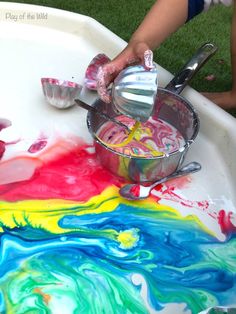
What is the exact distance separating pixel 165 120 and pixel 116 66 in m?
0.17

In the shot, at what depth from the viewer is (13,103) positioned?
3.70 feet

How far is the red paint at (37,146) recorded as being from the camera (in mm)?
1008

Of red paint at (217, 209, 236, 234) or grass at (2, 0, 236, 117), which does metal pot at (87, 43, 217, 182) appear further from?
grass at (2, 0, 236, 117)

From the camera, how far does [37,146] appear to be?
102 cm

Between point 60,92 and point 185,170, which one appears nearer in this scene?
point 185,170

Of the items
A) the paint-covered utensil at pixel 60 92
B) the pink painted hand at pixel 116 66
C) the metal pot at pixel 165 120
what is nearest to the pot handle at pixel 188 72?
the metal pot at pixel 165 120

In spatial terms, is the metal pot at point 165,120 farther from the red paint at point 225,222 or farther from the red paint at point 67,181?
the red paint at point 225,222

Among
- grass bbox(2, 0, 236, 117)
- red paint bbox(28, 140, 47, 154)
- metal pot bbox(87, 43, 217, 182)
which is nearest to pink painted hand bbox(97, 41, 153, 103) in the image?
metal pot bbox(87, 43, 217, 182)

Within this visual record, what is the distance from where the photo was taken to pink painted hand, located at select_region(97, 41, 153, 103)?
98cm

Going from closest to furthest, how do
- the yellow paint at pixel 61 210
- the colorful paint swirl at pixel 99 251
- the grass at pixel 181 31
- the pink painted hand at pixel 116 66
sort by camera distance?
the colorful paint swirl at pixel 99 251 → the yellow paint at pixel 61 210 → the pink painted hand at pixel 116 66 → the grass at pixel 181 31

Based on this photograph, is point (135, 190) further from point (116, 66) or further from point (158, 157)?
point (116, 66)

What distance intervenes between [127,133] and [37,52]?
42 centimetres

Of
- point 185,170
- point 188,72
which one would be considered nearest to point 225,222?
point 185,170

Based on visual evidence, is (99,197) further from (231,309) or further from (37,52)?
(37,52)
